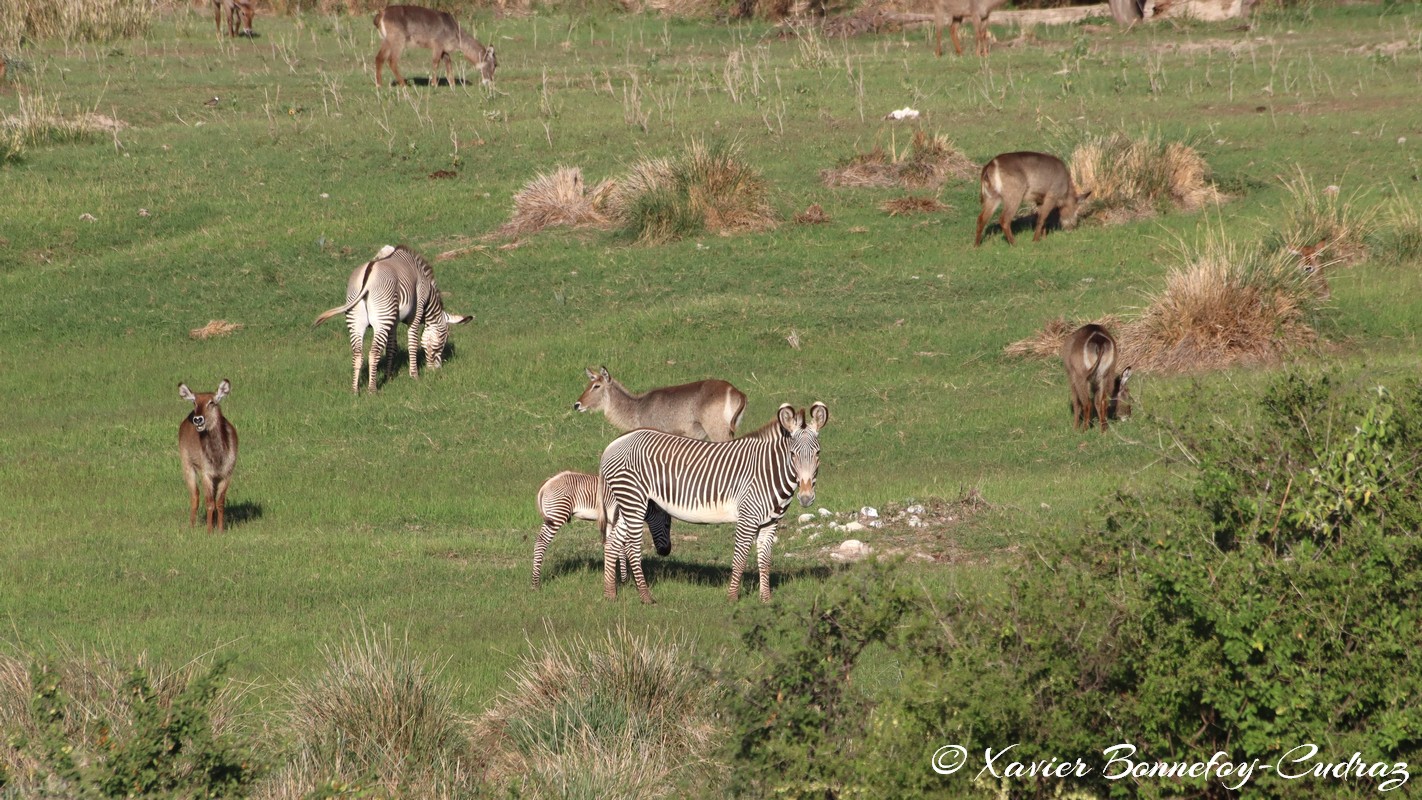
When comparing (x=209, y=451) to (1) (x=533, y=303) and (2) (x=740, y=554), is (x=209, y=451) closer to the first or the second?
(2) (x=740, y=554)

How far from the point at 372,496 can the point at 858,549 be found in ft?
17.1

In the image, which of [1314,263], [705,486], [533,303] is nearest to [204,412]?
[705,486]

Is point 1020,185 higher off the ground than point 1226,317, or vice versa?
point 1020,185

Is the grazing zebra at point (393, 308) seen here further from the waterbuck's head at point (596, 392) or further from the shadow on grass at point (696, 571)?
the shadow on grass at point (696, 571)

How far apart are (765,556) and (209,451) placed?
18.4 feet

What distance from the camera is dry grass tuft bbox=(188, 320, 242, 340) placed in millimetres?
21891

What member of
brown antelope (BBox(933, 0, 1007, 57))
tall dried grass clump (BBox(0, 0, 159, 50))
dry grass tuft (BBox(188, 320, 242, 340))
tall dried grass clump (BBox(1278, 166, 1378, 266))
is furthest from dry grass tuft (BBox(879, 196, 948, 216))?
tall dried grass clump (BBox(0, 0, 159, 50))

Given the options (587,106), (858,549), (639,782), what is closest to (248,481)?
(858,549)

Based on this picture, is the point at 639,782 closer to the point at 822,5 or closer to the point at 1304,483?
the point at 1304,483

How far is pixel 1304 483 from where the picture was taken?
8.24 meters

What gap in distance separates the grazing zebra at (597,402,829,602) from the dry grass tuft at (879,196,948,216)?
13.2m

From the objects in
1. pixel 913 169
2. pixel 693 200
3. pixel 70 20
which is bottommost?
pixel 693 200

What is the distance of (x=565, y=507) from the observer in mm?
13133

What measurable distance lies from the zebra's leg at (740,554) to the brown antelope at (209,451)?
513cm
